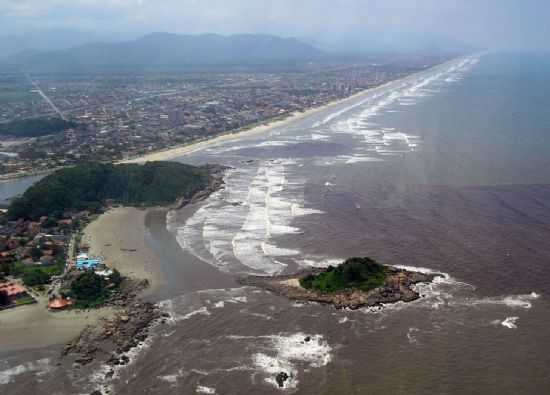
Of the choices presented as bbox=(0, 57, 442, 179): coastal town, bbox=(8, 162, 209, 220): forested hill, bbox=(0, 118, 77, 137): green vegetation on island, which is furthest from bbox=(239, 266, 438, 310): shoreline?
bbox=(0, 118, 77, 137): green vegetation on island

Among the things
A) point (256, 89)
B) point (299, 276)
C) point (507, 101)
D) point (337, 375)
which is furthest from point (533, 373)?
point (256, 89)

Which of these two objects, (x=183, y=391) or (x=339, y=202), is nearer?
(x=183, y=391)

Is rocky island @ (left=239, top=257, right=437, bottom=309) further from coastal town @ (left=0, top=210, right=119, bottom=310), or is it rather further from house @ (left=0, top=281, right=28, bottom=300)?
house @ (left=0, top=281, right=28, bottom=300)

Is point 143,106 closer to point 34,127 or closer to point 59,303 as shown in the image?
point 34,127

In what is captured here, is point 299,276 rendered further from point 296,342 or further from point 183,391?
point 183,391

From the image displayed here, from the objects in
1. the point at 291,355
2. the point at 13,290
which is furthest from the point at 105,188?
the point at 291,355
